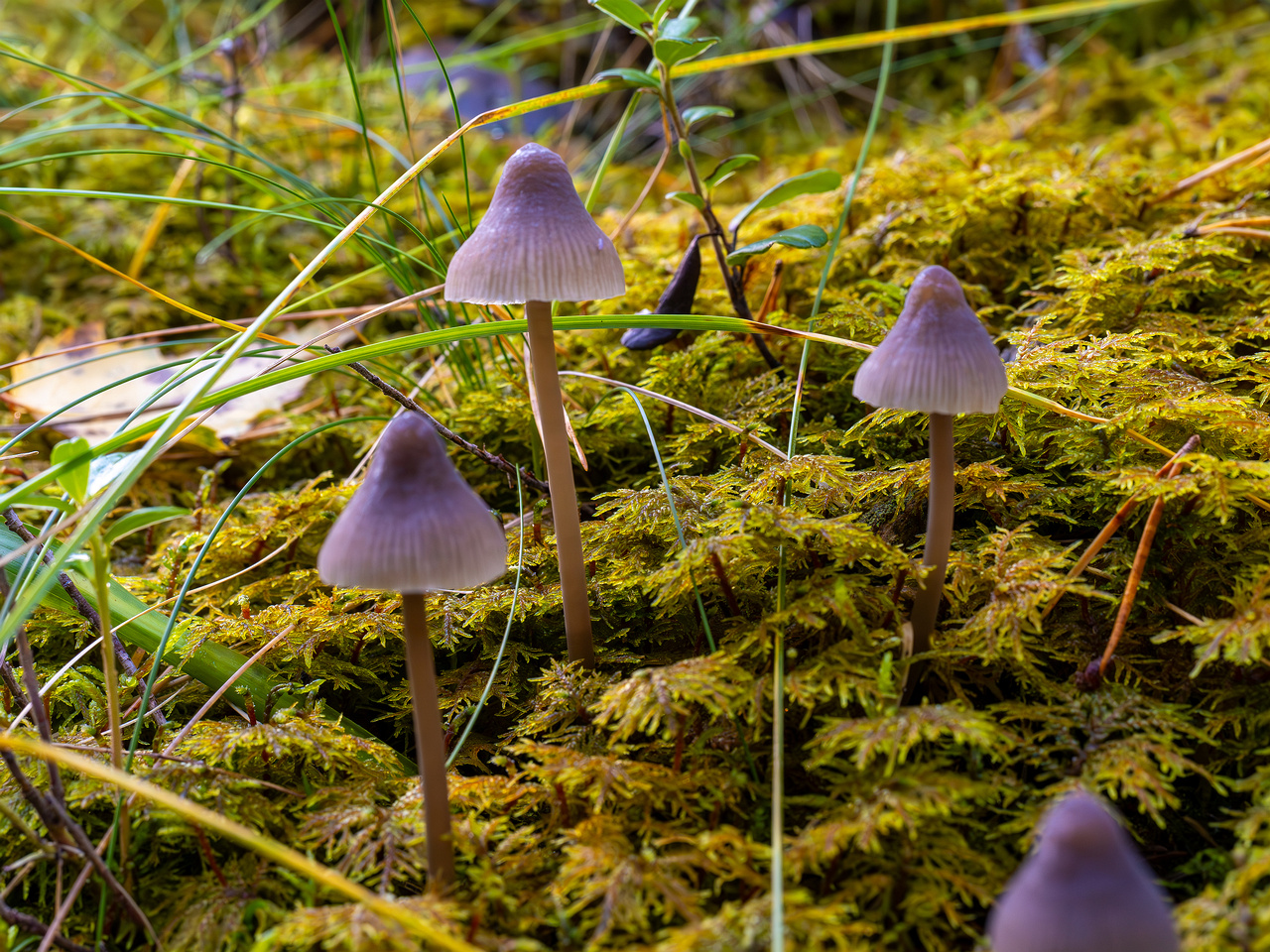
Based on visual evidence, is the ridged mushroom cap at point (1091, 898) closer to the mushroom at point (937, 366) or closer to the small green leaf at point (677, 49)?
the mushroom at point (937, 366)

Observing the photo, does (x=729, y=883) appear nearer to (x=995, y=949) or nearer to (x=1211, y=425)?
(x=995, y=949)

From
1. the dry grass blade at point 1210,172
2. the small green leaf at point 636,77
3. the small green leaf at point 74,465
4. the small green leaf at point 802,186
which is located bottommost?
the small green leaf at point 74,465

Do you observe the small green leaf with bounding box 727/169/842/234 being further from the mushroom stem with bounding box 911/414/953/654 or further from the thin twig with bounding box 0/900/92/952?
the thin twig with bounding box 0/900/92/952

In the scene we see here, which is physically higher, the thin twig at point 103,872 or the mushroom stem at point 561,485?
the mushroom stem at point 561,485

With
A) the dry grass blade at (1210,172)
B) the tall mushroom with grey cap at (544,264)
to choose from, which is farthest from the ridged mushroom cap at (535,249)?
the dry grass blade at (1210,172)

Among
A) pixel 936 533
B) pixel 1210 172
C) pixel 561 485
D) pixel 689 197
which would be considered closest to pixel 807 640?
pixel 936 533

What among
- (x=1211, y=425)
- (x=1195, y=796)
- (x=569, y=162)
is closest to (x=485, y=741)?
(x=1195, y=796)

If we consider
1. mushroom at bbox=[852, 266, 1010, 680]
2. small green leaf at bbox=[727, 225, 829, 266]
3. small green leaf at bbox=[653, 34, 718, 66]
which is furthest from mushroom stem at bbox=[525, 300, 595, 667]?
small green leaf at bbox=[653, 34, 718, 66]
